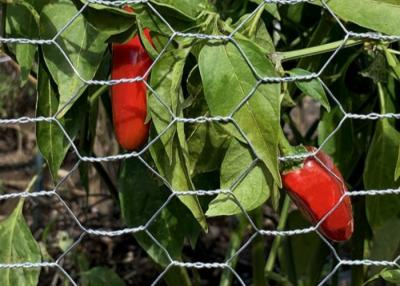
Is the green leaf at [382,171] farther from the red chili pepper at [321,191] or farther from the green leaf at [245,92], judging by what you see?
the green leaf at [245,92]

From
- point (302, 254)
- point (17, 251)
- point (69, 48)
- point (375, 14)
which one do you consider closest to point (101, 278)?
point (17, 251)

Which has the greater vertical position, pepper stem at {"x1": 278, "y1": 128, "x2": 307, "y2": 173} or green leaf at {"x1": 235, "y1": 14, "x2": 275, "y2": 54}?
green leaf at {"x1": 235, "y1": 14, "x2": 275, "y2": 54}

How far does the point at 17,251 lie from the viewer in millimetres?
942

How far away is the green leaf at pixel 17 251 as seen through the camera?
0.94 m

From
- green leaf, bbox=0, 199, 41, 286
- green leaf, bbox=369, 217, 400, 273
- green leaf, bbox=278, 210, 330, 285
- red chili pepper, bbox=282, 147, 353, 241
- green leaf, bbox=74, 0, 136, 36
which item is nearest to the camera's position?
green leaf, bbox=74, 0, 136, 36

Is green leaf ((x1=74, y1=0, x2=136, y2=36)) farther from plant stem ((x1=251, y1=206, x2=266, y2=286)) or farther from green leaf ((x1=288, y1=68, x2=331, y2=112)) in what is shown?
plant stem ((x1=251, y1=206, x2=266, y2=286))

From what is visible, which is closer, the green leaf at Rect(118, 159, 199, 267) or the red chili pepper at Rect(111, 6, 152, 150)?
the red chili pepper at Rect(111, 6, 152, 150)

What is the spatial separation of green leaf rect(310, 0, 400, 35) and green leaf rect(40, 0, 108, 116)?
0.23 m

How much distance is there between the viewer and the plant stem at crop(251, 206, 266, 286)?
1109 mm

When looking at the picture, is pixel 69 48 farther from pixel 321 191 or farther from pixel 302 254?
pixel 302 254

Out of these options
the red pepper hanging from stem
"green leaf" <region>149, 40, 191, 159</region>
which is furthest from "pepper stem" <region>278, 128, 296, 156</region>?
"green leaf" <region>149, 40, 191, 159</region>

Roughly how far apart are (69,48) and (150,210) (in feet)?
0.75

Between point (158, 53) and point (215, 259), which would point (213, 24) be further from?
point (215, 259)

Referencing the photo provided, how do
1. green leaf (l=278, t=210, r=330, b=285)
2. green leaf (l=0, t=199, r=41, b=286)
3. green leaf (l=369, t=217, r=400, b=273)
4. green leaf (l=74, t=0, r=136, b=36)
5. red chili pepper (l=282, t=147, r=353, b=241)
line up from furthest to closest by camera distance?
green leaf (l=278, t=210, r=330, b=285) < green leaf (l=369, t=217, r=400, b=273) < green leaf (l=0, t=199, r=41, b=286) < red chili pepper (l=282, t=147, r=353, b=241) < green leaf (l=74, t=0, r=136, b=36)
